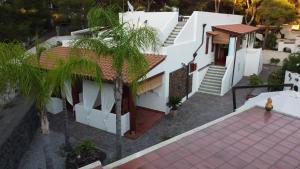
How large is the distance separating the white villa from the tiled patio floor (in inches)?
202

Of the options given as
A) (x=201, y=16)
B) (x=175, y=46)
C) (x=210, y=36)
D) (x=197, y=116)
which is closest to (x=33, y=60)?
(x=175, y=46)

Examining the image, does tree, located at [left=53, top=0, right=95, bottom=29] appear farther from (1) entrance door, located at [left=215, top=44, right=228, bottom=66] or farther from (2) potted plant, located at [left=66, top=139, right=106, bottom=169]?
(2) potted plant, located at [left=66, top=139, right=106, bottom=169]

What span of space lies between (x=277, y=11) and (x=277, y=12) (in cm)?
11

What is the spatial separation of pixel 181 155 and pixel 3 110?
29.8ft

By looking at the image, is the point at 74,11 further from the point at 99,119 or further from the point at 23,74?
the point at 23,74

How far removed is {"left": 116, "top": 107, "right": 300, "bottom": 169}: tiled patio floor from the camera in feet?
22.5

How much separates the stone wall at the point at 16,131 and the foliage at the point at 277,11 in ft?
86.7

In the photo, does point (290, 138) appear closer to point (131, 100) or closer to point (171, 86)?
point (131, 100)

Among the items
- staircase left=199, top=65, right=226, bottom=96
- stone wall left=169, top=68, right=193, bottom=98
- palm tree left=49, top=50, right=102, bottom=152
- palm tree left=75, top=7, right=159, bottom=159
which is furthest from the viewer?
staircase left=199, top=65, right=226, bottom=96

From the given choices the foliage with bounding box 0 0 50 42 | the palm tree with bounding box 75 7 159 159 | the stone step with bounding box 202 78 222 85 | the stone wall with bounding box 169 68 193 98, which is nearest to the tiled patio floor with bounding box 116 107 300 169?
the palm tree with bounding box 75 7 159 159

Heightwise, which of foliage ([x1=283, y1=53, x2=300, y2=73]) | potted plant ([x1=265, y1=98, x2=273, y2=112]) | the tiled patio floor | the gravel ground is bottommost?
the gravel ground

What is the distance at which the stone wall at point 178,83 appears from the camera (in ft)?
52.8

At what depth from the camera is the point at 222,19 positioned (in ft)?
74.7

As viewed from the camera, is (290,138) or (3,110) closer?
(290,138)
